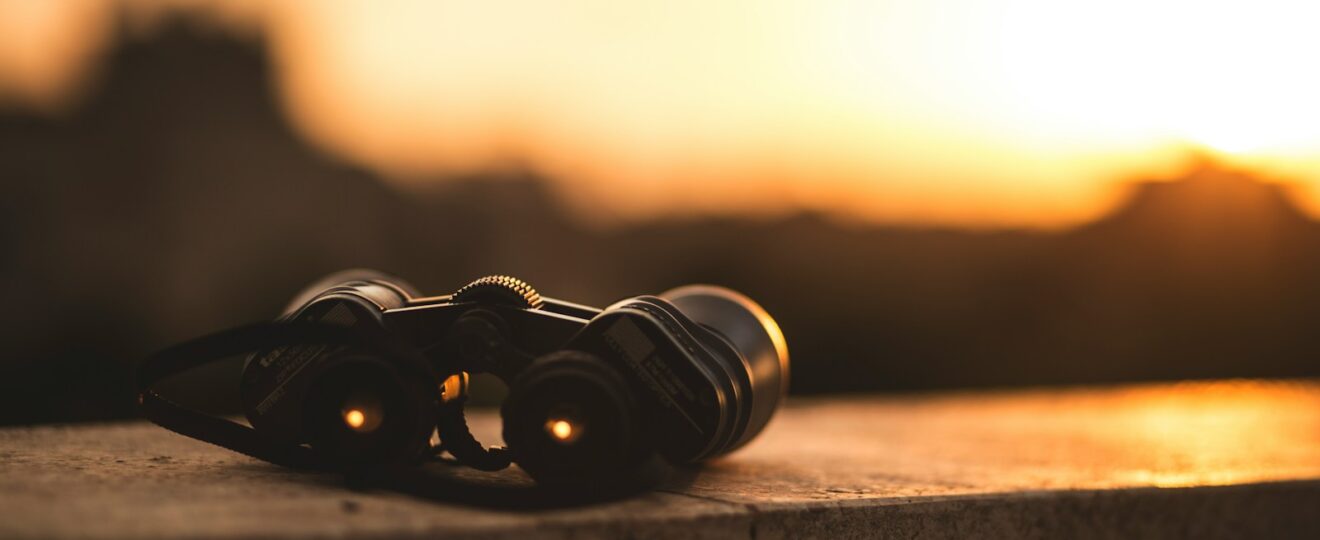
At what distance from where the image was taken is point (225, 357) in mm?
2180

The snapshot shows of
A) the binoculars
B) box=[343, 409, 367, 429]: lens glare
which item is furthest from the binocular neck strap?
box=[343, 409, 367, 429]: lens glare

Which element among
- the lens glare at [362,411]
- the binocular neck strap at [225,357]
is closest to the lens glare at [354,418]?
the lens glare at [362,411]

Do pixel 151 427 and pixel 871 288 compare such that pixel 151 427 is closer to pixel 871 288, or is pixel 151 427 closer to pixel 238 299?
pixel 871 288

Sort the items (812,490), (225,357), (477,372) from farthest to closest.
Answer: (812,490), (477,372), (225,357)

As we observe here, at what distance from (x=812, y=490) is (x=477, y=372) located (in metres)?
0.73

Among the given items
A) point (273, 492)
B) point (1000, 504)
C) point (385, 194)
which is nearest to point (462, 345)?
point (273, 492)

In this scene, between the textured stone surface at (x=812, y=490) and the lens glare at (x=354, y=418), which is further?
the lens glare at (x=354, y=418)

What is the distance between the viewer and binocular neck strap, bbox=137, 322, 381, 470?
2.22 metres

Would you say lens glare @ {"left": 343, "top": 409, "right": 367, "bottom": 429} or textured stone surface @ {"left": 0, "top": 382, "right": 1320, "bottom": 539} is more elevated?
lens glare @ {"left": 343, "top": 409, "right": 367, "bottom": 429}

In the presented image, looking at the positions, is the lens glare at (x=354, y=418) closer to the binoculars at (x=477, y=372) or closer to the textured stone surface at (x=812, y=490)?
the binoculars at (x=477, y=372)

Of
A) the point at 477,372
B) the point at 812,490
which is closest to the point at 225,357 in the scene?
the point at 477,372

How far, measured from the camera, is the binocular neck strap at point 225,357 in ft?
7.27

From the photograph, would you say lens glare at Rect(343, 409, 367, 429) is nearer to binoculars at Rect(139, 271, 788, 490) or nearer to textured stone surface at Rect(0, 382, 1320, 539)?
binoculars at Rect(139, 271, 788, 490)

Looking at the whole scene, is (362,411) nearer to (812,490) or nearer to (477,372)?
(477,372)
